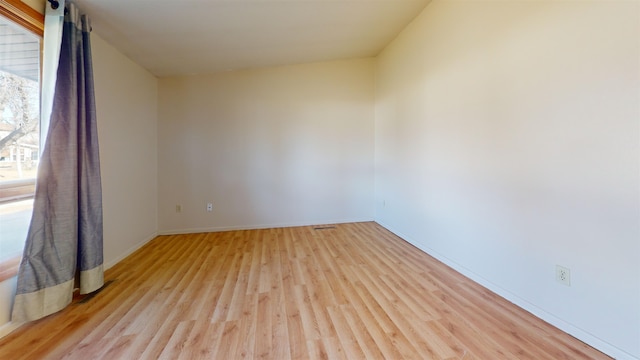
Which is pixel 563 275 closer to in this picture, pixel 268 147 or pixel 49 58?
pixel 268 147

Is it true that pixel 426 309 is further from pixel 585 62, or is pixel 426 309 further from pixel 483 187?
pixel 585 62

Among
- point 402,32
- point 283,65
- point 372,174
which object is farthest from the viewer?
point 372,174

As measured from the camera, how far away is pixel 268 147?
3898 millimetres

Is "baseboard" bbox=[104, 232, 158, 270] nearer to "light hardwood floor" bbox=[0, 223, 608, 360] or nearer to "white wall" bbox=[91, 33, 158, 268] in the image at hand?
"white wall" bbox=[91, 33, 158, 268]

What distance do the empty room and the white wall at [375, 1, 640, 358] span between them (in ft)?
0.04

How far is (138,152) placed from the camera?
3.08 metres

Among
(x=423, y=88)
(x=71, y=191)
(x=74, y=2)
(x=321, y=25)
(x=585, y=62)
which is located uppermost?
(x=321, y=25)

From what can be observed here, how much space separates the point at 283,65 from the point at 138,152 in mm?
2341

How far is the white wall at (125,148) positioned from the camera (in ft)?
8.04

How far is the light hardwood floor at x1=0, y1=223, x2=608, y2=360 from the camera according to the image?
1384 mm

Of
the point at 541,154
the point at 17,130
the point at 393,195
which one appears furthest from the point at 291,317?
the point at 393,195

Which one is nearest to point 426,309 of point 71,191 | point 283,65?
point 71,191

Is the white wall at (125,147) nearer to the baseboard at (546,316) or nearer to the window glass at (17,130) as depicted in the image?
the window glass at (17,130)

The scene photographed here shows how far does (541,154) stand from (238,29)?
281cm
